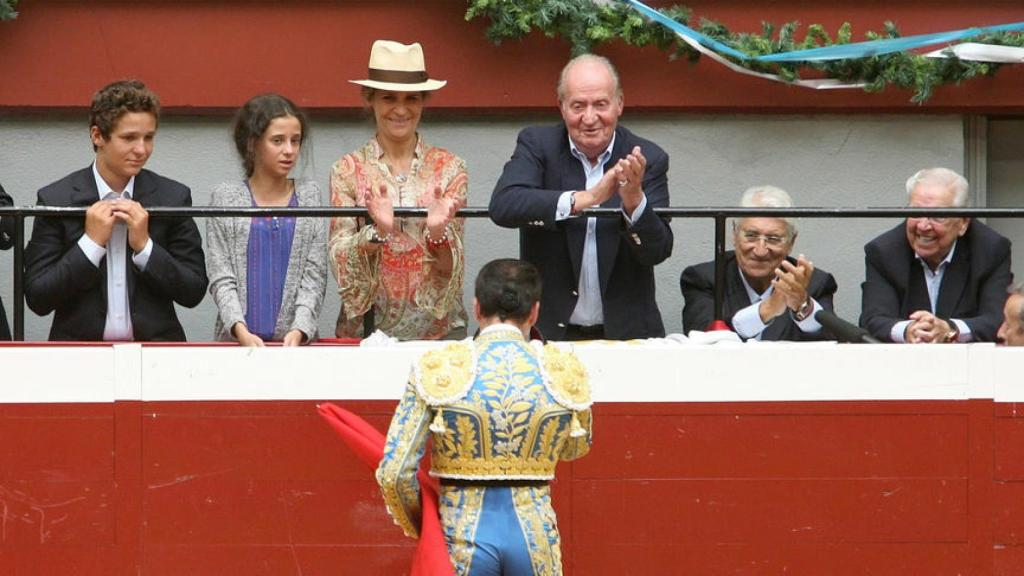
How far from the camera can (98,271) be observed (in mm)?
6688

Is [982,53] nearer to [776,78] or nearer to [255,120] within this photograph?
[776,78]

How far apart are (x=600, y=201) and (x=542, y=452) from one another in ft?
3.50

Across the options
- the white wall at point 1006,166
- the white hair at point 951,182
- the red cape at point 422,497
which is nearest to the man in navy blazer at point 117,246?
the red cape at point 422,497

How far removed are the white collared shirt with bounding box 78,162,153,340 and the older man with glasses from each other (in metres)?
1.81

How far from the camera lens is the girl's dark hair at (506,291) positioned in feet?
18.5

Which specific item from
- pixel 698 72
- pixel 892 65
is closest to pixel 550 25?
pixel 698 72

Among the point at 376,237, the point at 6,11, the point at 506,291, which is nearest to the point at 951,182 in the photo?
the point at 376,237

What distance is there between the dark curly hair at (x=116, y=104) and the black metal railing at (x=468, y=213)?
325mm

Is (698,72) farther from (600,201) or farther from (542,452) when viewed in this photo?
(542,452)

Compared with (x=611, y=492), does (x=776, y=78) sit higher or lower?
higher

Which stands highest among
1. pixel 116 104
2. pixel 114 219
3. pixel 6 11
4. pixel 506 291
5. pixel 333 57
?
pixel 6 11

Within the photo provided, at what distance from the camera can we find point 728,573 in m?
6.94

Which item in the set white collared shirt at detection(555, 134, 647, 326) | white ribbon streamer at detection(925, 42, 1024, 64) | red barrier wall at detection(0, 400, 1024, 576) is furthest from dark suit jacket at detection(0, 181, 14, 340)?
white ribbon streamer at detection(925, 42, 1024, 64)

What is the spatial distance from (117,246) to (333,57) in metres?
1.58
